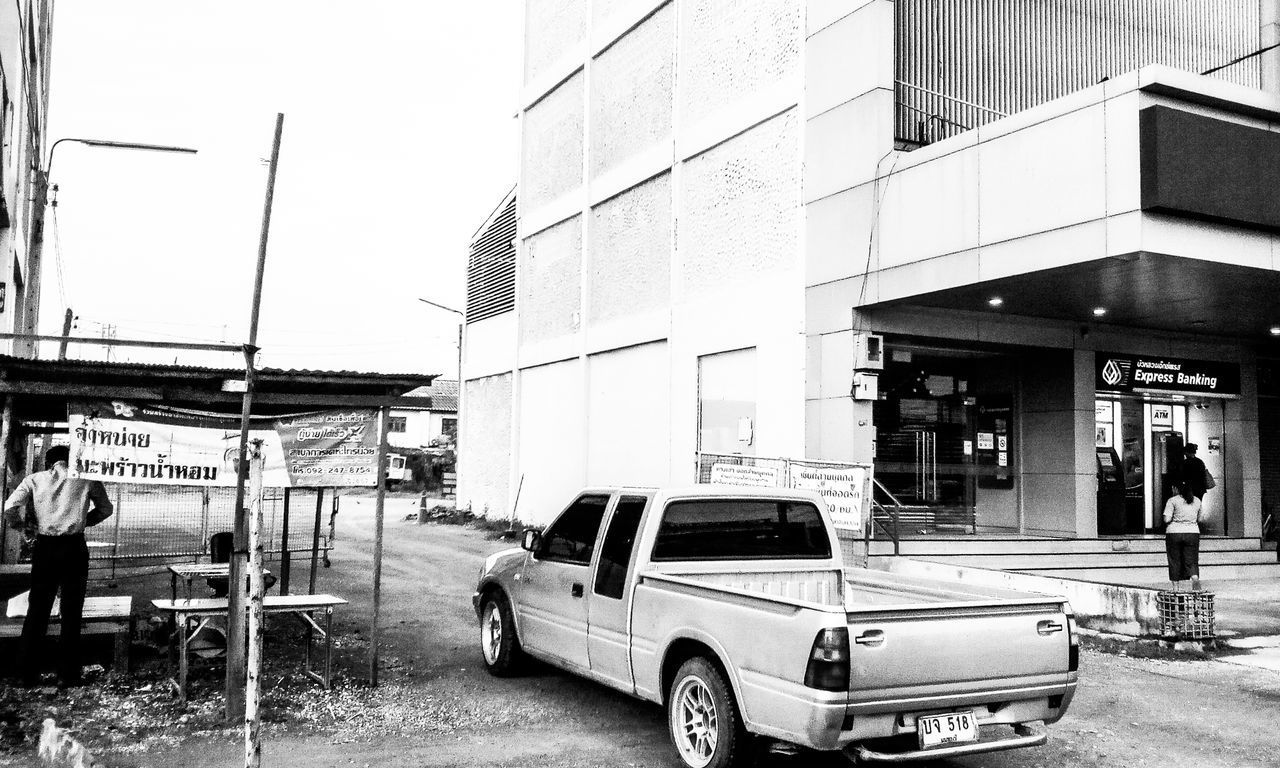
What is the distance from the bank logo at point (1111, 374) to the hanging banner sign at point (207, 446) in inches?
558

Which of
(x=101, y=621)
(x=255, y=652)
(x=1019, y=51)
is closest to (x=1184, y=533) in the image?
(x=1019, y=51)

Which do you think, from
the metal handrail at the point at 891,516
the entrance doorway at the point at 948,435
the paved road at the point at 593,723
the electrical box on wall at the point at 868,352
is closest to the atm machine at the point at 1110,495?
the entrance doorway at the point at 948,435

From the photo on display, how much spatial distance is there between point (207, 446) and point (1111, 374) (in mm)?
15481

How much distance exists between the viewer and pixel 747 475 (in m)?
16.2

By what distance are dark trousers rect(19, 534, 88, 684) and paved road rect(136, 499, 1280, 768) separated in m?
2.16

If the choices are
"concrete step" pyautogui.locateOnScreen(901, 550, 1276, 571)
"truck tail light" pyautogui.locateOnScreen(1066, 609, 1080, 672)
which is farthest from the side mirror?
"concrete step" pyautogui.locateOnScreen(901, 550, 1276, 571)

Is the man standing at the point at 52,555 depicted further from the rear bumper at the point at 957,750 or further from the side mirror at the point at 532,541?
the rear bumper at the point at 957,750

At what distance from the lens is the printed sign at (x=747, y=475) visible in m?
16.1

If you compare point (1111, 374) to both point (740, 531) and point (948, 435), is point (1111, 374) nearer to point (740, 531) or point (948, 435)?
point (948, 435)

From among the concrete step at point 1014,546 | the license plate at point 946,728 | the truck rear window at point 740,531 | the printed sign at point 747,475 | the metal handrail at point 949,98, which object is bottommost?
the license plate at point 946,728

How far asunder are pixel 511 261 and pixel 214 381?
2213 centimetres

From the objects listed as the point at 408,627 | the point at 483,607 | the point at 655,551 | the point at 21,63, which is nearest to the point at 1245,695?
the point at 655,551

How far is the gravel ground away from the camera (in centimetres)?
664

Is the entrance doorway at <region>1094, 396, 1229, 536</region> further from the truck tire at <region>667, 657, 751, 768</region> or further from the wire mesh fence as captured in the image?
→ the truck tire at <region>667, 657, 751, 768</region>
